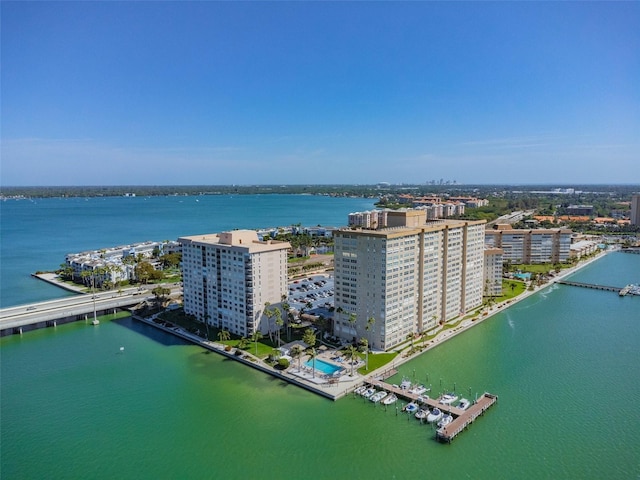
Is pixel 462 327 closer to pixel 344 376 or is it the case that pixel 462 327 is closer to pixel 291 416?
pixel 344 376

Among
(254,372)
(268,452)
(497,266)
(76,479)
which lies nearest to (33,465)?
(76,479)

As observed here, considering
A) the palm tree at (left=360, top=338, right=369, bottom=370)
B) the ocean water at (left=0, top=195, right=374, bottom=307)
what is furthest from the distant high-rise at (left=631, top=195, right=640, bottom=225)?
the palm tree at (left=360, top=338, right=369, bottom=370)

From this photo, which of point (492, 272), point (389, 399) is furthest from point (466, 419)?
point (492, 272)

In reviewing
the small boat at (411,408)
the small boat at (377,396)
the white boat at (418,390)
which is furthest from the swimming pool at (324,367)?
the small boat at (411,408)

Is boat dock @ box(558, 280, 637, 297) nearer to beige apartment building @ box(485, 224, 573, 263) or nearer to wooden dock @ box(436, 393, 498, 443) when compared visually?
beige apartment building @ box(485, 224, 573, 263)

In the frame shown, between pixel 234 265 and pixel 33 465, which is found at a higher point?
pixel 234 265

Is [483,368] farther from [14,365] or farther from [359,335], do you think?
[14,365]
